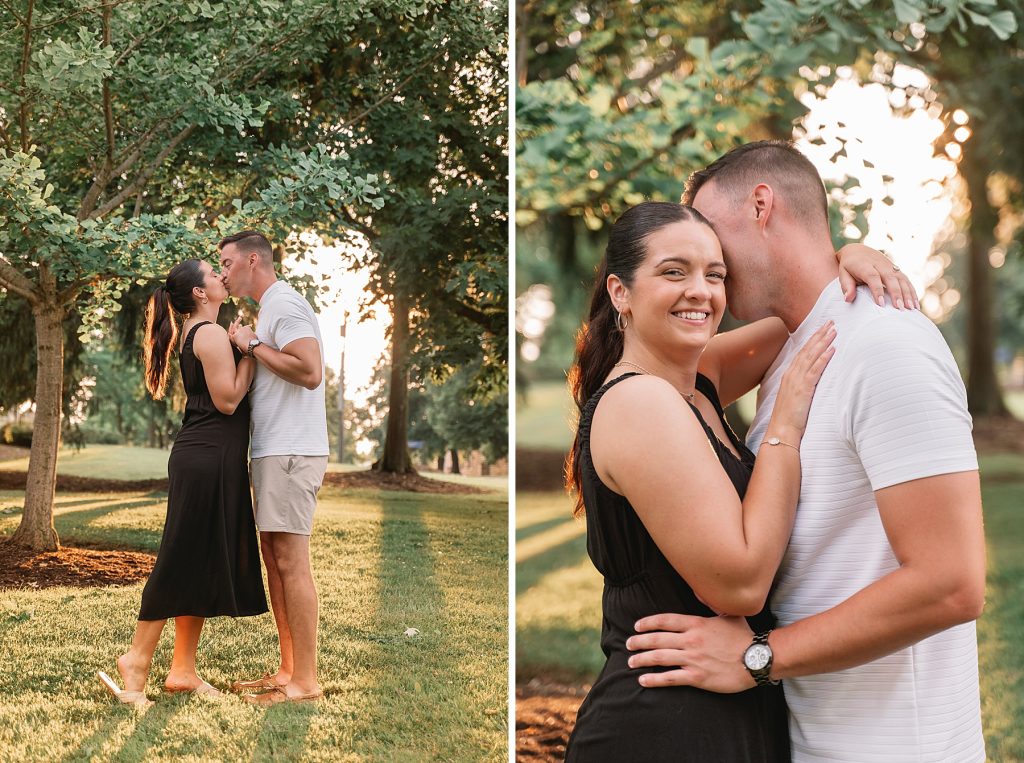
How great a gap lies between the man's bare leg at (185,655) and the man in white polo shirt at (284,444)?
11cm

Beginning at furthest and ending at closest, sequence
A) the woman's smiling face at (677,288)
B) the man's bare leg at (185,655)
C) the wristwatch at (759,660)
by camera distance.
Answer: the man's bare leg at (185,655) < the woman's smiling face at (677,288) < the wristwatch at (759,660)

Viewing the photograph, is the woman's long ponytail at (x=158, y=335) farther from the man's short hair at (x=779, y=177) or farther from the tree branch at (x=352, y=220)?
the man's short hair at (x=779, y=177)

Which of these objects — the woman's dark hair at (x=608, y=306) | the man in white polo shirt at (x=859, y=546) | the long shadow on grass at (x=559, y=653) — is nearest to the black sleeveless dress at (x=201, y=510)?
the woman's dark hair at (x=608, y=306)

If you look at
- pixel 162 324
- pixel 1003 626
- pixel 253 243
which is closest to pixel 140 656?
pixel 162 324

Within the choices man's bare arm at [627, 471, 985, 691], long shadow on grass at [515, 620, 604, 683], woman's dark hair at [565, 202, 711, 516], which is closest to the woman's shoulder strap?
woman's dark hair at [565, 202, 711, 516]

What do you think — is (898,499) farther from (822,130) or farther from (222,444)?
(822,130)

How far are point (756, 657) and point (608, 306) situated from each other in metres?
0.58

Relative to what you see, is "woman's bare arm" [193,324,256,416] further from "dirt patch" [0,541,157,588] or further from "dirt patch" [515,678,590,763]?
"dirt patch" [515,678,590,763]

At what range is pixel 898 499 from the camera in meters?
1.11

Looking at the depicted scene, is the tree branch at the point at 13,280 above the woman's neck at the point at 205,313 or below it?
above

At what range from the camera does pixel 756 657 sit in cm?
122

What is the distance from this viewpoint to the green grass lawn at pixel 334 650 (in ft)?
7.08

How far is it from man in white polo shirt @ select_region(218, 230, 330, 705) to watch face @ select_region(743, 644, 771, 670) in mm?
1460

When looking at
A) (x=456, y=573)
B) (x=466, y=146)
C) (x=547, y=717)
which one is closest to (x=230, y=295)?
(x=466, y=146)
